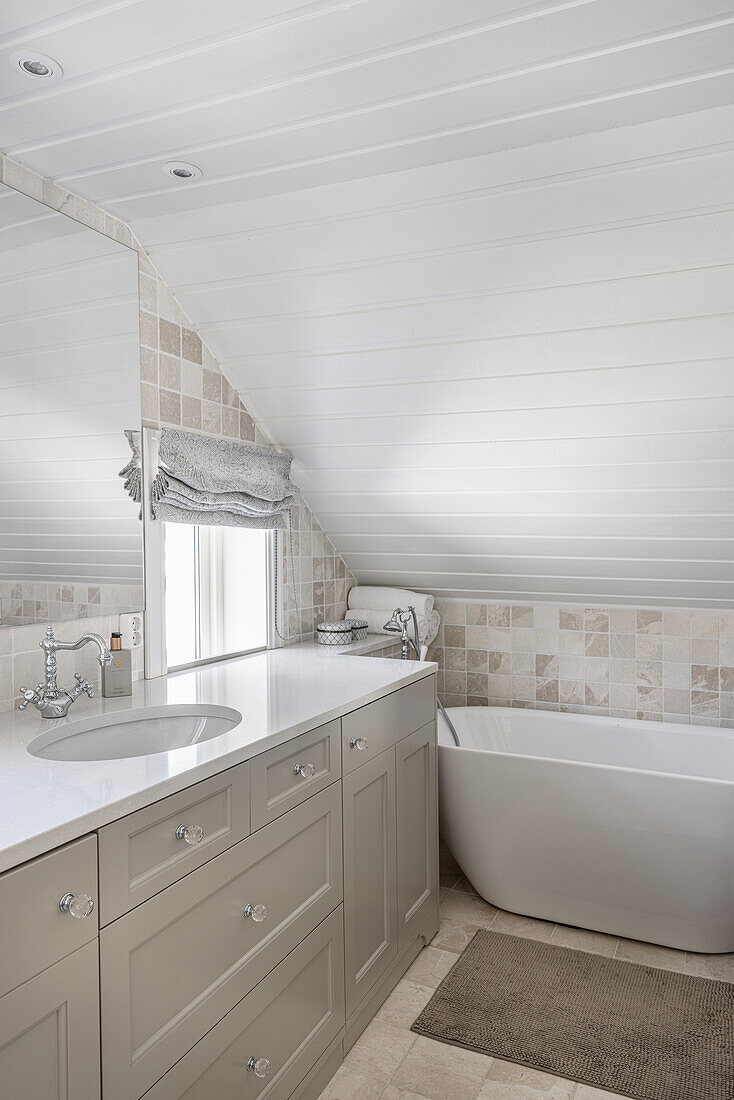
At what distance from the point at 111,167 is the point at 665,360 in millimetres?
1528

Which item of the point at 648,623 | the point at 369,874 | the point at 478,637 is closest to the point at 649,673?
the point at 648,623

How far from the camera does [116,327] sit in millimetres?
2203

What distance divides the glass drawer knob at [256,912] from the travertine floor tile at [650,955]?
1456 mm

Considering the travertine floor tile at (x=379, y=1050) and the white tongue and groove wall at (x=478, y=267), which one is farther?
the travertine floor tile at (x=379, y=1050)

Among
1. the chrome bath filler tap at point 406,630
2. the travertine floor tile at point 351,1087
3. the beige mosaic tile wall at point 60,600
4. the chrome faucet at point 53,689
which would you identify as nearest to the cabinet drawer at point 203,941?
the travertine floor tile at point 351,1087

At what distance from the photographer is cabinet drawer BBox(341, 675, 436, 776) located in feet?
6.80

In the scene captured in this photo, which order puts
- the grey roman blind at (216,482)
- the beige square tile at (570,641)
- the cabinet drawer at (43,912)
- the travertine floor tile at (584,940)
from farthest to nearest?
the beige square tile at (570,641) < the travertine floor tile at (584,940) < the grey roman blind at (216,482) < the cabinet drawer at (43,912)

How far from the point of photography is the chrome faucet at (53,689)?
5.86 feet

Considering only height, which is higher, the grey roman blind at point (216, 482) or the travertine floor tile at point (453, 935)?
the grey roman blind at point (216, 482)

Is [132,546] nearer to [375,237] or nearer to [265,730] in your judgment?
[265,730]

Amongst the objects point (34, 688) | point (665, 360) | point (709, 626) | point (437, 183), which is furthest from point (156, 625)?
point (709, 626)

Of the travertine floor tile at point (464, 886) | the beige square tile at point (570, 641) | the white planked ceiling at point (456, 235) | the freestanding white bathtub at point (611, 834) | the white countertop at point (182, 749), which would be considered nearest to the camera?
the white countertop at point (182, 749)

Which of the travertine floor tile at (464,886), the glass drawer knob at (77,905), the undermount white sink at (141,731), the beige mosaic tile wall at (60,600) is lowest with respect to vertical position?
the travertine floor tile at (464,886)

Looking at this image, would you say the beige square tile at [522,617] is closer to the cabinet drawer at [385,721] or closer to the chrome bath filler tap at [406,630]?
the chrome bath filler tap at [406,630]
